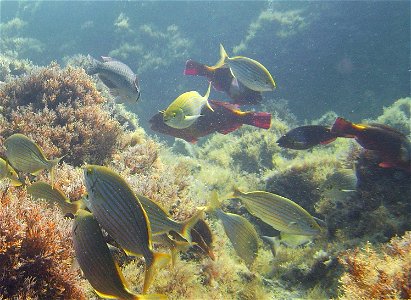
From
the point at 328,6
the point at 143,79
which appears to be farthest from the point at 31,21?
the point at 328,6

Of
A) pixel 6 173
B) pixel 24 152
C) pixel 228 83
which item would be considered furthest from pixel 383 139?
pixel 6 173

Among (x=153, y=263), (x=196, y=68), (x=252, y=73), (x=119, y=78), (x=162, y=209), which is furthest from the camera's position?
(x=196, y=68)

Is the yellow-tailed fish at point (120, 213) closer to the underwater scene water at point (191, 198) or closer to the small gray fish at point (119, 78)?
the underwater scene water at point (191, 198)

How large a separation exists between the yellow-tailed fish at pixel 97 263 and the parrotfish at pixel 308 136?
3.51m

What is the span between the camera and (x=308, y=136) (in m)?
4.56

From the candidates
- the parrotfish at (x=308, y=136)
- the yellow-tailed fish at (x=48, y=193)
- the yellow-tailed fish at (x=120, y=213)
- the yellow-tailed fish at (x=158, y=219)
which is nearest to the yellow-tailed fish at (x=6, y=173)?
the yellow-tailed fish at (x=48, y=193)

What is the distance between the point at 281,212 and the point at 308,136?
2015mm

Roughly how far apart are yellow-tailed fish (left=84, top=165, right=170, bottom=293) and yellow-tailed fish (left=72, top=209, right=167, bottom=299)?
8cm

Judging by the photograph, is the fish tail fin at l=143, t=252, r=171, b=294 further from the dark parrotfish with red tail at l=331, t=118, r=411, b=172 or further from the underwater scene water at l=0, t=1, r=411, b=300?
the dark parrotfish with red tail at l=331, t=118, r=411, b=172

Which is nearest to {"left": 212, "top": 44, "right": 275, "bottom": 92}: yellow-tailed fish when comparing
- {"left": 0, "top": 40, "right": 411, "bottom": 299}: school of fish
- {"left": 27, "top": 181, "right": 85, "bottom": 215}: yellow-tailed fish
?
{"left": 0, "top": 40, "right": 411, "bottom": 299}: school of fish

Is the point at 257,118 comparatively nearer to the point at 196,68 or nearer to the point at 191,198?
the point at 196,68

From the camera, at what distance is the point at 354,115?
18.5m

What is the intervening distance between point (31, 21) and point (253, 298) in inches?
1245

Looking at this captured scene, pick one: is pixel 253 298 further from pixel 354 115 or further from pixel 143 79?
pixel 143 79
